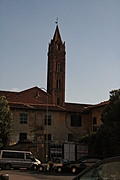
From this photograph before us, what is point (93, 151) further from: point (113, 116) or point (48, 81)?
point (48, 81)

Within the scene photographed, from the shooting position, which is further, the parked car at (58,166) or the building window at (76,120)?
the building window at (76,120)

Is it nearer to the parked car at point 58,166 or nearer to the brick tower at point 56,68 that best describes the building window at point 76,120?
the parked car at point 58,166

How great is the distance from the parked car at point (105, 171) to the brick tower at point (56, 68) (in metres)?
85.9

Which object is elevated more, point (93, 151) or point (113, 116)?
point (113, 116)

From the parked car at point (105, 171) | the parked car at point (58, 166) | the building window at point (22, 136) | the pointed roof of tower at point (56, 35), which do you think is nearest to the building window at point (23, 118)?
the building window at point (22, 136)

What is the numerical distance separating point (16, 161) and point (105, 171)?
31.8 meters

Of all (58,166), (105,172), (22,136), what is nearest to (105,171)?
(105,172)

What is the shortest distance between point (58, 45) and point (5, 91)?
40019mm

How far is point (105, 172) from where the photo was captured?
203 inches

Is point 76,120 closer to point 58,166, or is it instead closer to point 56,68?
point 58,166

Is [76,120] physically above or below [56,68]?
below

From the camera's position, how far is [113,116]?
124ft

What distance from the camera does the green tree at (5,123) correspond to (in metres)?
45.9

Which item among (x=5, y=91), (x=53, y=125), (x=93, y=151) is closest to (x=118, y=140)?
(x=93, y=151)
